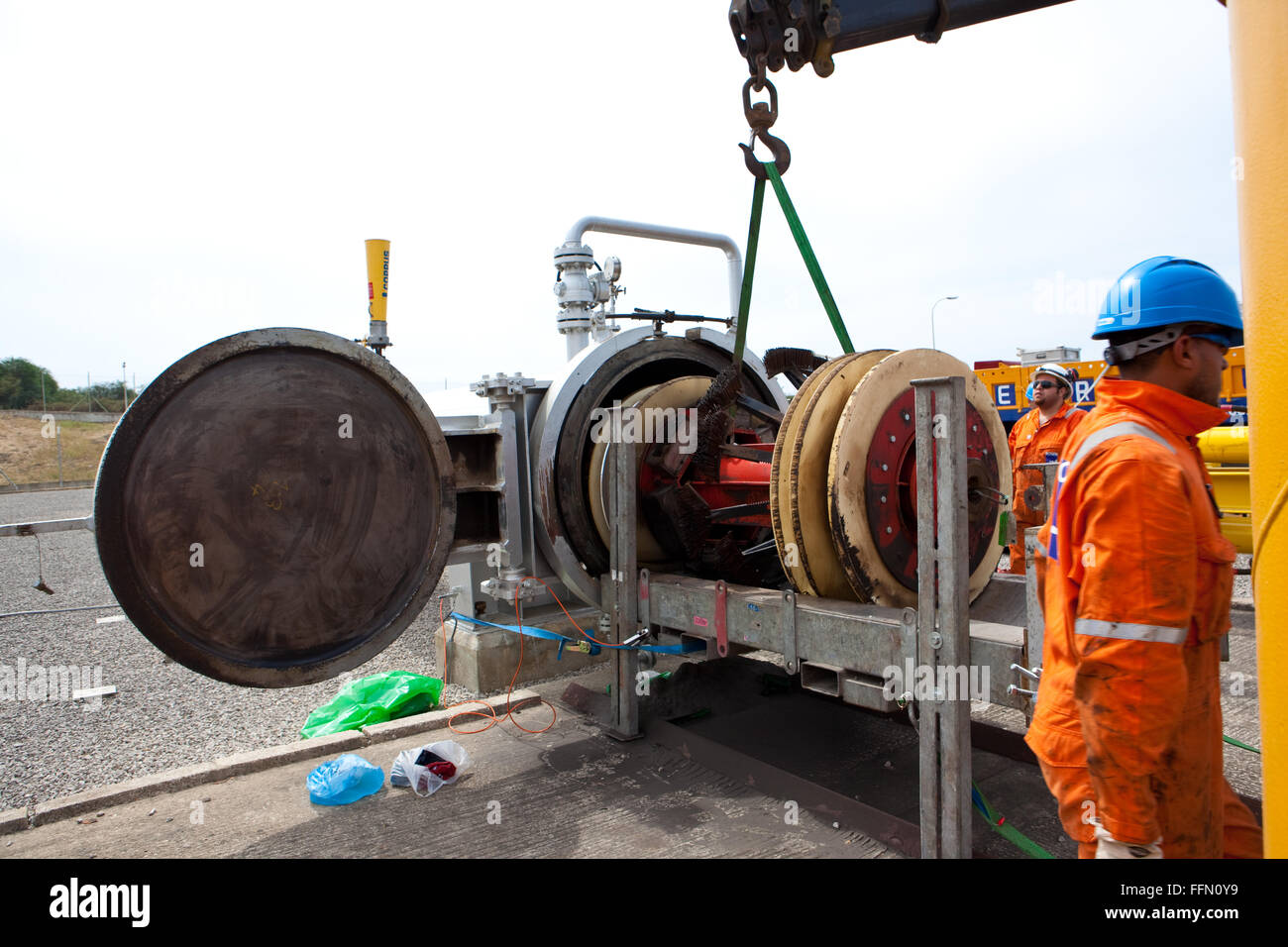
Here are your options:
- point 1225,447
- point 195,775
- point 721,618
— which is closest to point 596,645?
point 721,618

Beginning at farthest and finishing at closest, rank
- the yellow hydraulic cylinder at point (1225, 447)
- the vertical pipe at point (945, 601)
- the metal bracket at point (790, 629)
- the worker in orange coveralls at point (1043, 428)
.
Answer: the yellow hydraulic cylinder at point (1225, 447) < the worker in orange coveralls at point (1043, 428) < the metal bracket at point (790, 629) < the vertical pipe at point (945, 601)

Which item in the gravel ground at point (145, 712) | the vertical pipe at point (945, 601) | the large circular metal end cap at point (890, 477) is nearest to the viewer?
the vertical pipe at point (945, 601)

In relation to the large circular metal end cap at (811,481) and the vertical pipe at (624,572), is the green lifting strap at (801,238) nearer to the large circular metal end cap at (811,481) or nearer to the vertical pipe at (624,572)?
the large circular metal end cap at (811,481)

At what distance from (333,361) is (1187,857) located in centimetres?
303

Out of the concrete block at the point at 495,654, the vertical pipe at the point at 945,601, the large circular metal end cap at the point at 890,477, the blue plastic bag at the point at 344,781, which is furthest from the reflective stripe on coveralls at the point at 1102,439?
the concrete block at the point at 495,654

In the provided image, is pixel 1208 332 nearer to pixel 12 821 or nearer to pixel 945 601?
pixel 945 601

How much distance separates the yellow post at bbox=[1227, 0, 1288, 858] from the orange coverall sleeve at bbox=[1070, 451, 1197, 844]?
248 millimetres

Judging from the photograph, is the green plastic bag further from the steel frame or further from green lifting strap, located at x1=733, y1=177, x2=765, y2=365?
green lifting strap, located at x1=733, y1=177, x2=765, y2=365

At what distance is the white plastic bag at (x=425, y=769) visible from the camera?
3.77 metres

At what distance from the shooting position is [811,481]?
3.14 m

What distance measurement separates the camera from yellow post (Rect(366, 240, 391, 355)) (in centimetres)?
501

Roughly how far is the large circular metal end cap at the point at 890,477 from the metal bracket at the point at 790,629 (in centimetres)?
25

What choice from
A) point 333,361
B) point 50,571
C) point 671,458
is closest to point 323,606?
point 333,361

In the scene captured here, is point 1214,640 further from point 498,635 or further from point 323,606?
point 498,635
